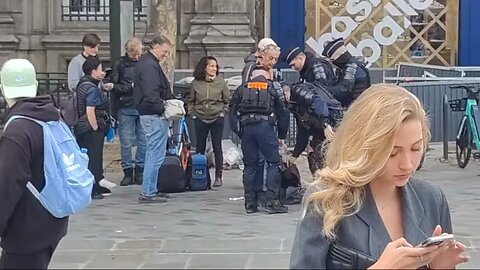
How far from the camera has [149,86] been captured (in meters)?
10.6

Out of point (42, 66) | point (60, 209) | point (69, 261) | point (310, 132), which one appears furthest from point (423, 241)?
point (42, 66)

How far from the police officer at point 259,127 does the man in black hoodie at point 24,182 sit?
492 cm

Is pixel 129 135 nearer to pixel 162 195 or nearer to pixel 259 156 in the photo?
pixel 162 195

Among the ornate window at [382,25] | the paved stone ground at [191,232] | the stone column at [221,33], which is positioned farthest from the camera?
the ornate window at [382,25]

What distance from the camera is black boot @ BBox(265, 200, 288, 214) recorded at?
10180mm

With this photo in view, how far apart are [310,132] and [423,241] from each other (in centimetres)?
770

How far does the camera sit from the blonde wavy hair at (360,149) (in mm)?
2848

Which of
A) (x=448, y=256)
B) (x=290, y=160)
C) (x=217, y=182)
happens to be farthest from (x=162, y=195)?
(x=448, y=256)

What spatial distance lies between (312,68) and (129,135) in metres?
2.67

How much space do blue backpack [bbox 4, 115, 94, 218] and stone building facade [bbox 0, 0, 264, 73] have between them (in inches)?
513

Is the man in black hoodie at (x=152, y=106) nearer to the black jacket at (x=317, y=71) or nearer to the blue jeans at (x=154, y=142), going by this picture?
the blue jeans at (x=154, y=142)

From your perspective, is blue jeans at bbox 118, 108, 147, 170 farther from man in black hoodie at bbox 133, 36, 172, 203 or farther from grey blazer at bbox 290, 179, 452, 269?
grey blazer at bbox 290, 179, 452, 269

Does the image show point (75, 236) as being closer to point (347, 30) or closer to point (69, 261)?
point (69, 261)

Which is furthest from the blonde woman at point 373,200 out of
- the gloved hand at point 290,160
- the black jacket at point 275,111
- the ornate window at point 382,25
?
the ornate window at point 382,25
